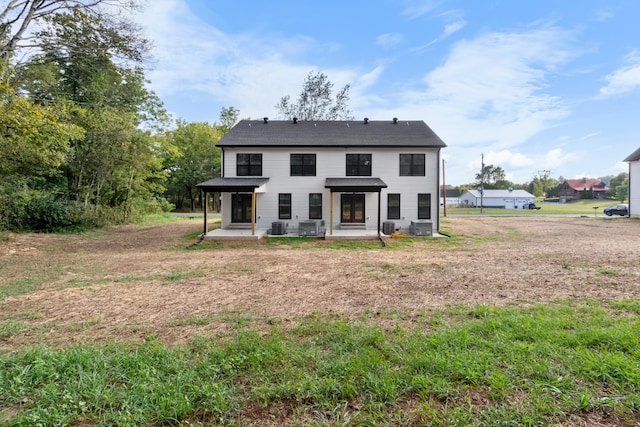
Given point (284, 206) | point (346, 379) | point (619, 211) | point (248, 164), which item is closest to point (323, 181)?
point (284, 206)

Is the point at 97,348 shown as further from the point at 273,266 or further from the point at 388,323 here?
the point at 273,266

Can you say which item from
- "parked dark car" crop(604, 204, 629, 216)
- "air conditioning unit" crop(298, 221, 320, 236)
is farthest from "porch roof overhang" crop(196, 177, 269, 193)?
"parked dark car" crop(604, 204, 629, 216)

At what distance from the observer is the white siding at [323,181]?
50.0 ft

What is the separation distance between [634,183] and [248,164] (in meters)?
29.6

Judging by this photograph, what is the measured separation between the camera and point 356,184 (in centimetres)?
1427

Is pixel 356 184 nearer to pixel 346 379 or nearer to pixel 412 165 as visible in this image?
pixel 412 165

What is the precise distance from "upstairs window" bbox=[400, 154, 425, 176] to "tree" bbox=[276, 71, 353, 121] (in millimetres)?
15735

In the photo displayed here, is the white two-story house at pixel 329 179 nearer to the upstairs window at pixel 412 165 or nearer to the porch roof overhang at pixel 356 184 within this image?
the upstairs window at pixel 412 165

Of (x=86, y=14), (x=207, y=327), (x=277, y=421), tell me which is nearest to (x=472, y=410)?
(x=277, y=421)

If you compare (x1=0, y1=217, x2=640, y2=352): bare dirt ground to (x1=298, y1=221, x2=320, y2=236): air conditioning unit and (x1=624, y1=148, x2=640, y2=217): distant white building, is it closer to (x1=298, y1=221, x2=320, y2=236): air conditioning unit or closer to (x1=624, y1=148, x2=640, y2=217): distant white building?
(x1=298, y1=221, x2=320, y2=236): air conditioning unit

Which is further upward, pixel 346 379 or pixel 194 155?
pixel 194 155

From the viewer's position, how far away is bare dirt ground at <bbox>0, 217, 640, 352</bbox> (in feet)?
14.1

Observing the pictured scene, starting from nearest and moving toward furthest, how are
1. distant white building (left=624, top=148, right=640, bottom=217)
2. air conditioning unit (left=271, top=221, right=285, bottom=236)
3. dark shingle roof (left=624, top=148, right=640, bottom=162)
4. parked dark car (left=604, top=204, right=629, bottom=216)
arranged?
1. air conditioning unit (left=271, top=221, right=285, bottom=236)
2. dark shingle roof (left=624, top=148, right=640, bottom=162)
3. distant white building (left=624, top=148, right=640, bottom=217)
4. parked dark car (left=604, top=204, right=629, bottom=216)

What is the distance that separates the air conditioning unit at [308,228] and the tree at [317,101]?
59.5ft
